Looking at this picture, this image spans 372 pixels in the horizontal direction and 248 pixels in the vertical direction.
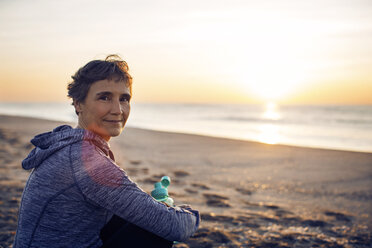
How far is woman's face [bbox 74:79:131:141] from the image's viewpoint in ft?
6.13

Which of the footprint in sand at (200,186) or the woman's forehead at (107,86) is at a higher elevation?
the woman's forehead at (107,86)

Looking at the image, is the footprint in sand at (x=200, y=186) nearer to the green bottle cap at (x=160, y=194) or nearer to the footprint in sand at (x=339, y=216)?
the footprint in sand at (x=339, y=216)

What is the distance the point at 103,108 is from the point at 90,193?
584mm

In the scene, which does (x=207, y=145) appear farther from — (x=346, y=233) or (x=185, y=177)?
(x=346, y=233)

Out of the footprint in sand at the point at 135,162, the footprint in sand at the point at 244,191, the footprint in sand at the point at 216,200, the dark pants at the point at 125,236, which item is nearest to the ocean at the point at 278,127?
the footprint in sand at the point at 135,162

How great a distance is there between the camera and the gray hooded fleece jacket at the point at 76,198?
154 cm

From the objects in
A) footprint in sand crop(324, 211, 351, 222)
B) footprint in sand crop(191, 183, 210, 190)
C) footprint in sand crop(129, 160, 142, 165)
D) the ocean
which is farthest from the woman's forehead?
the ocean

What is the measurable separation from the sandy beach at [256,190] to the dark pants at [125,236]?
177 cm

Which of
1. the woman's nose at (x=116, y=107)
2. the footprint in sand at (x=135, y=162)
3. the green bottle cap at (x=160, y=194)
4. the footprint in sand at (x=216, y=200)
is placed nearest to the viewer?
the woman's nose at (x=116, y=107)

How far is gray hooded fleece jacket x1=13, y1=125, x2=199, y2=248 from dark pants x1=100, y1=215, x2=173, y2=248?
0.24 ft

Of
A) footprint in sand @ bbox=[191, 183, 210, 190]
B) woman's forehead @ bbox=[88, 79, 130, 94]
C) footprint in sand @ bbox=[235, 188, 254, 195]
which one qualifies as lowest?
footprint in sand @ bbox=[191, 183, 210, 190]

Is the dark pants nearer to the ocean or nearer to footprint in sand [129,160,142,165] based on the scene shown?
footprint in sand [129,160,142,165]

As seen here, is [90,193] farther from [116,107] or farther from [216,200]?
[216,200]

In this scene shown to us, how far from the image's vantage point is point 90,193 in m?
1.53
